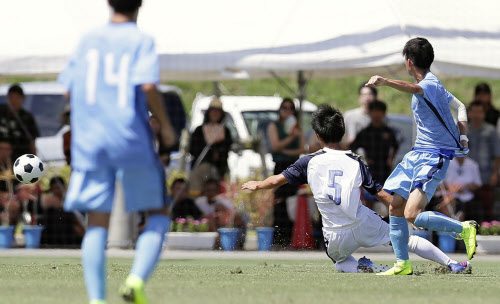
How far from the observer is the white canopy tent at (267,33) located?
12555mm

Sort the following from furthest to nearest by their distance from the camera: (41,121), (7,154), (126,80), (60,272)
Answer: (41,121) < (7,154) < (60,272) < (126,80)

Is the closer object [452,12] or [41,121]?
[452,12]

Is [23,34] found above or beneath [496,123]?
above

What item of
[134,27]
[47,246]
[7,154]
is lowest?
[47,246]

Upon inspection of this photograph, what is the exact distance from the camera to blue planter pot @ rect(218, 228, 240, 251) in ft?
43.7

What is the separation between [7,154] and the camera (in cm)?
1380

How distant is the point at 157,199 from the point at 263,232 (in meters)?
8.09

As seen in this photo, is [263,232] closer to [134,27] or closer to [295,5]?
[295,5]

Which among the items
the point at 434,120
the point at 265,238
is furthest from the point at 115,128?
the point at 265,238

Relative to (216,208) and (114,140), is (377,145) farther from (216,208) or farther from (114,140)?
(114,140)

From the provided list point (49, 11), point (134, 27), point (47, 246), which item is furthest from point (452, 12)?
point (134, 27)

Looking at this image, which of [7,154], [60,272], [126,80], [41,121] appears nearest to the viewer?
[126,80]

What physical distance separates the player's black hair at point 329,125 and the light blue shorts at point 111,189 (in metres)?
3.18

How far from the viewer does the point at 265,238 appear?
1345 centimetres
